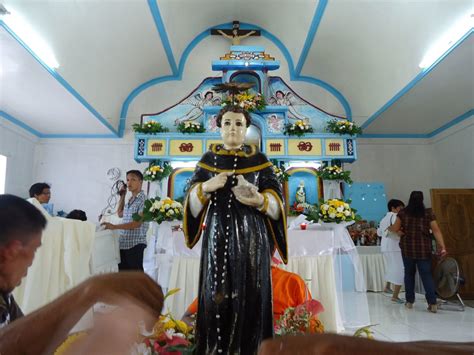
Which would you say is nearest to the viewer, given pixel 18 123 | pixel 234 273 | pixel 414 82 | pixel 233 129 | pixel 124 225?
pixel 234 273

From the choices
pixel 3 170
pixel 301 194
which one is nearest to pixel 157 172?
pixel 301 194

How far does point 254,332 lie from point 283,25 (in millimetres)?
8733

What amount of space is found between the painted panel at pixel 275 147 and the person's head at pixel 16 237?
644 centimetres

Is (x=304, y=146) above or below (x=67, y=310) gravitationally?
above

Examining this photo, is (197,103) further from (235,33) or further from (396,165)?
(396,165)

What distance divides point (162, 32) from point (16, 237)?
8110 mm

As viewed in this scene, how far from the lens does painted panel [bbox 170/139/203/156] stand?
6840 millimetres

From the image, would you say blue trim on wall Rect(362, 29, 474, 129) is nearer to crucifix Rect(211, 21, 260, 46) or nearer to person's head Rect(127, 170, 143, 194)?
crucifix Rect(211, 21, 260, 46)

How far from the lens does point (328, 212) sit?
3.93 meters

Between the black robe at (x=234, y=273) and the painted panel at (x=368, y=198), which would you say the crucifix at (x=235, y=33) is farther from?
the black robe at (x=234, y=273)

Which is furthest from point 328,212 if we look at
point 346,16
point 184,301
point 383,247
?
point 346,16

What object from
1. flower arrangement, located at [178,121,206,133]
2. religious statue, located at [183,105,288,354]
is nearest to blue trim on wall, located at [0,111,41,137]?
flower arrangement, located at [178,121,206,133]

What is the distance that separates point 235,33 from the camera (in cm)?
884

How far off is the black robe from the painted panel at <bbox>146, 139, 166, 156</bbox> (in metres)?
5.31
